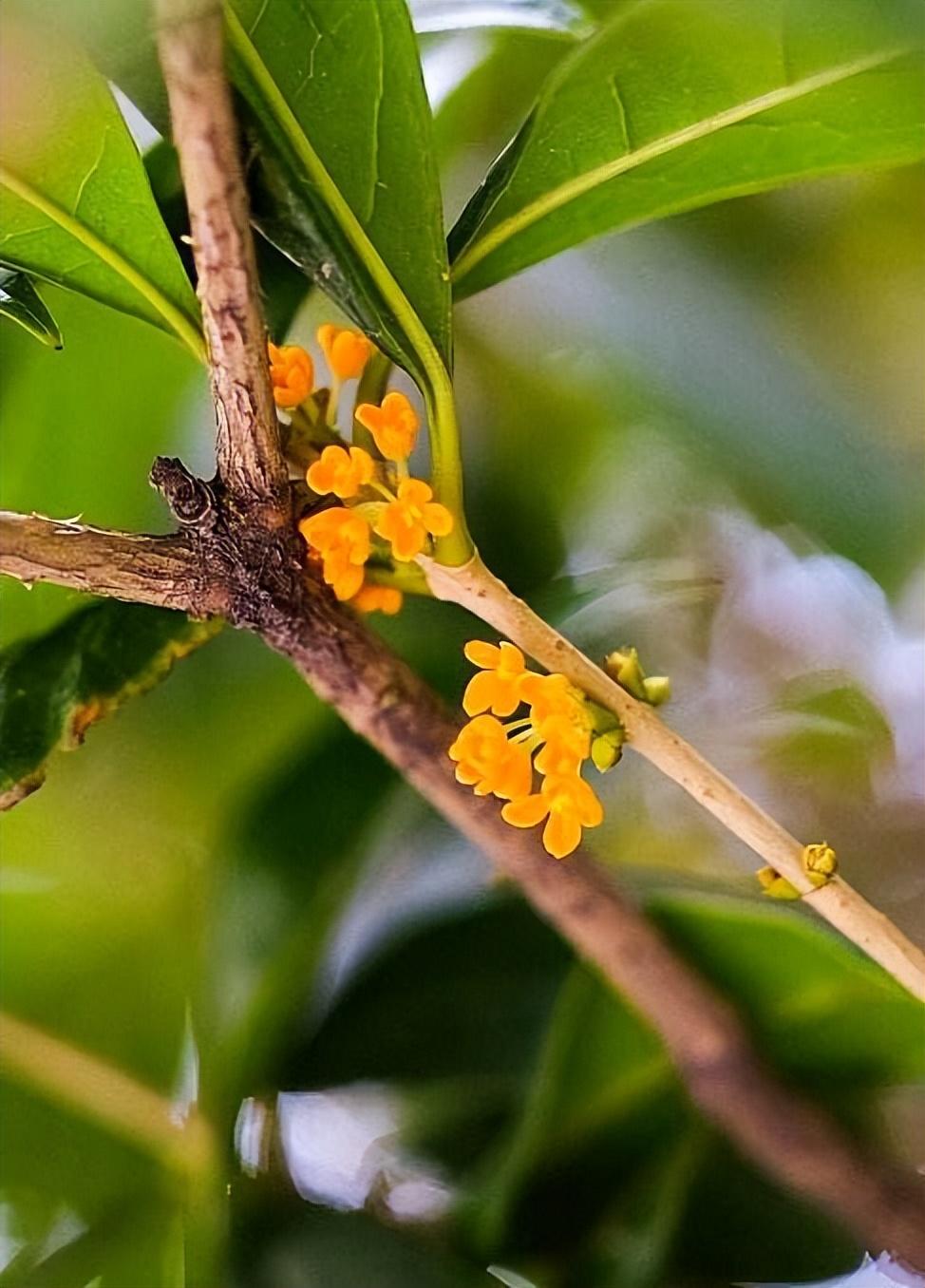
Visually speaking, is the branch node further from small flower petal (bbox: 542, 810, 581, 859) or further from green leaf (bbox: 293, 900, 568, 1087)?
green leaf (bbox: 293, 900, 568, 1087)

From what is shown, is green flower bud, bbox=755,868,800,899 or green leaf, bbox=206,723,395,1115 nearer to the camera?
green flower bud, bbox=755,868,800,899

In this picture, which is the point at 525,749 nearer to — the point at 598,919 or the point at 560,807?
the point at 560,807

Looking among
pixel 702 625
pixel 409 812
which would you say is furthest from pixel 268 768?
pixel 702 625

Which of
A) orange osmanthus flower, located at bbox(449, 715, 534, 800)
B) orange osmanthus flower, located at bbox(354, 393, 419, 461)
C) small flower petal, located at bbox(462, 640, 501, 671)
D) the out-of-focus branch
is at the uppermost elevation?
orange osmanthus flower, located at bbox(354, 393, 419, 461)

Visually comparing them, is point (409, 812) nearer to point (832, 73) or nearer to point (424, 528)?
point (424, 528)

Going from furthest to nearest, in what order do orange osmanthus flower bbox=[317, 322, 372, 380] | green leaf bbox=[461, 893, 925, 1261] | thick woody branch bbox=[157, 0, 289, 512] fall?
green leaf bbox=[461, 893, 925, 1261], orange osmanthus flower bbox=[317, 322, 372, 380], thick woody branch bbox=[157, 0, 289, 512]

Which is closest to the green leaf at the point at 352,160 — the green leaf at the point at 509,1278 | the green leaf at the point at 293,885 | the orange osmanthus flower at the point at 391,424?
the orange osmanthus flower at the point at 391,424

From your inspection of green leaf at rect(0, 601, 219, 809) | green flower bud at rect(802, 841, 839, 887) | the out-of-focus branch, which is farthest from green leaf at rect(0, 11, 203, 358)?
the out-of-focus branch

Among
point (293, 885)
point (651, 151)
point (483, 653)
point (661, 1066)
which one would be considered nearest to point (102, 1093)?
point (293, 885)
